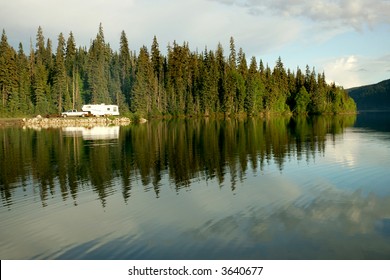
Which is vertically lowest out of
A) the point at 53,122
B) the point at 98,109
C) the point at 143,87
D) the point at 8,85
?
the point at 53,122

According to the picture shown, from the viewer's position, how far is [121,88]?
465 ft

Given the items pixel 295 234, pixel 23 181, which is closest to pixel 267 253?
pixel 295 234

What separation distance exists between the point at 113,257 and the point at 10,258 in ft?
12.4

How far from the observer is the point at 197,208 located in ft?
61.1

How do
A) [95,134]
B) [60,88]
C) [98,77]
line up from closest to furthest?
[95,134]
[60,88]
[98,77]

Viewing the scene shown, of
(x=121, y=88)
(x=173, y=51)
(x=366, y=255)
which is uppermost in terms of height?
(x=173, y=51)

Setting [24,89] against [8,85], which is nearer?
[8,85]

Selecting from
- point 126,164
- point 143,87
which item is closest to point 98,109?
point 143,87

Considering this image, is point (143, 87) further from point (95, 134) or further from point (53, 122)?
point (95, 134)

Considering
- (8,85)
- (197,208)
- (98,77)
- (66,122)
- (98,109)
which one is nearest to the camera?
(197,208)

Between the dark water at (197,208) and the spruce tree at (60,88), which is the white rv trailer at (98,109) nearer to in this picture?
→ the spruce tree at (60,88)

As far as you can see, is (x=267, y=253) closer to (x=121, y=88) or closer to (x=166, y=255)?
(x=166, y=255)

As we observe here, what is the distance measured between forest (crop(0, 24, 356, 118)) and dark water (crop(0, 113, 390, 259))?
90724 mm

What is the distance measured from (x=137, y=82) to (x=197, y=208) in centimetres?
11244
